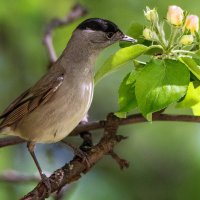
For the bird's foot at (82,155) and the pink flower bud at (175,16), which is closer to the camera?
the pink flower bud at (175,16)

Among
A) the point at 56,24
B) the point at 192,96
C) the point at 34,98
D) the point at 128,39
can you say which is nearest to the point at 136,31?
the point at 128,39

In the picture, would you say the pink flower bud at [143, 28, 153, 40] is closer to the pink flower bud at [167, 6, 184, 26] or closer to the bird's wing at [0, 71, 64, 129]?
the pink flower bud at [167, 6, 184, 26]

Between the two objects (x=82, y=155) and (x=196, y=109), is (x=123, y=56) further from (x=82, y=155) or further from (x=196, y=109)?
(x=82, y=155)

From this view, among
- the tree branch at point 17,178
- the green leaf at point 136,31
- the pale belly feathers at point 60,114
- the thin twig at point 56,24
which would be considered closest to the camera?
the green leaf at point 136,31

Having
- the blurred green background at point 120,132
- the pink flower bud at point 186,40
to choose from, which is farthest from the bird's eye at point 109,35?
the blurred green background at point 120,132

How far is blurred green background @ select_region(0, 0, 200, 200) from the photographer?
20.2 feet

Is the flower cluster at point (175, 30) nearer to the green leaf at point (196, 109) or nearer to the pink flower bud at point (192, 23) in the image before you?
Result: the pink flower bud at point (192, 23)

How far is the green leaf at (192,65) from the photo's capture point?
10.4 feet

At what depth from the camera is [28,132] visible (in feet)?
15.1

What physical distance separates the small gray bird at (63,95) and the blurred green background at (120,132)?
1.15 metres

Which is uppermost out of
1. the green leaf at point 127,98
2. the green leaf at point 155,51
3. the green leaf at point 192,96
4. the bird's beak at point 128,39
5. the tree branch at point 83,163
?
the green leaf at point 155,51

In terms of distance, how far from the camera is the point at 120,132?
6.63m

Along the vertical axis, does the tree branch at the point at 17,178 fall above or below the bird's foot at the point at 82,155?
below

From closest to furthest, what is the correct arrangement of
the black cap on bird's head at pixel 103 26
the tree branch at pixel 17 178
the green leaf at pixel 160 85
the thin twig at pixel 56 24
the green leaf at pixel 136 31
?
the green leaf at pixel 160 85, the green leaf at pixel 136 31, the black cap on bird's head at pixel 103 26, the tree branch at pixel 17 178, the thin twig at pixel 56 24
